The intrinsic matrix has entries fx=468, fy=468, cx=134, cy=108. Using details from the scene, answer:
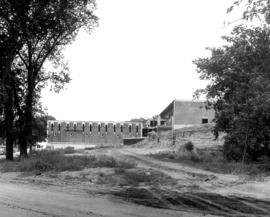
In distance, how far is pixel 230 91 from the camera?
34.2 meters

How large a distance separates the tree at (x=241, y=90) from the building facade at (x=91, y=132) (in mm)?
92306

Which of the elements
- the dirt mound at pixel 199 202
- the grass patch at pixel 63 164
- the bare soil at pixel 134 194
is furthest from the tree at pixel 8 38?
the dirt mound at pixel 199 202

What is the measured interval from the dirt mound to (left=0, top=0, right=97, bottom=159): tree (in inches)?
806

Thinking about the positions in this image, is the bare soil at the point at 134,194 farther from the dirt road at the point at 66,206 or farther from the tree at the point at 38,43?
the tree at the point at 38,43

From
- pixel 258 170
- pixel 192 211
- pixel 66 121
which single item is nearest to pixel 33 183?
pixel 192 211

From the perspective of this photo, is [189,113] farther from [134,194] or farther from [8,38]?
[134,194]

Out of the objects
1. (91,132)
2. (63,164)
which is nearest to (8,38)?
(63,164)

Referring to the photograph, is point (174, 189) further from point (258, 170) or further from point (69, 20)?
point (69, 20)

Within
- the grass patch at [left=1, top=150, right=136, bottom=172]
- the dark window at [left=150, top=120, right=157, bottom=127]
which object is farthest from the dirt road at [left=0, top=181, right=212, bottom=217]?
the dark window at [left=150, top=120, right=157, bottom=127]

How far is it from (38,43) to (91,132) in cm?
9161

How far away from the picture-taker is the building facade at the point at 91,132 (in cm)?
12675

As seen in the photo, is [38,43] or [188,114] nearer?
[38,43]

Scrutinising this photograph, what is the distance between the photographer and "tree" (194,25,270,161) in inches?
1119

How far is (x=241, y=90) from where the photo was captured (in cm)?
3145
